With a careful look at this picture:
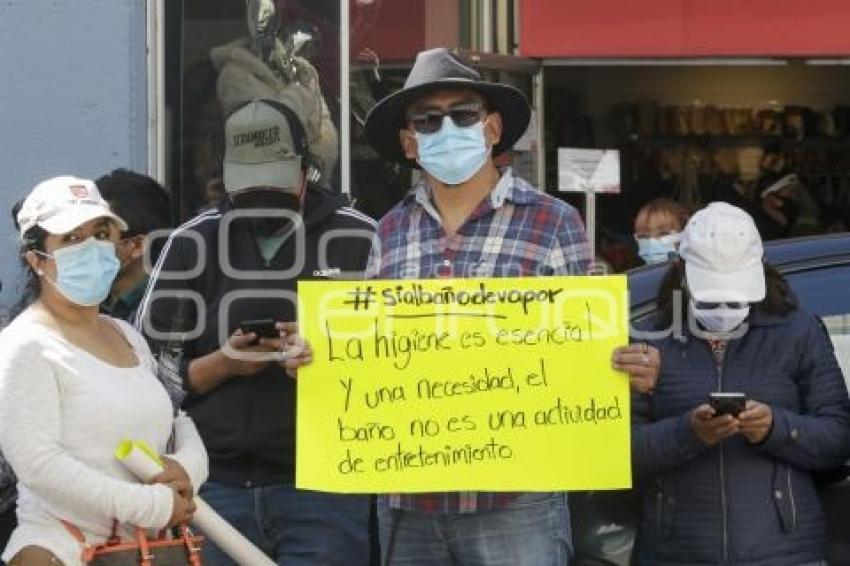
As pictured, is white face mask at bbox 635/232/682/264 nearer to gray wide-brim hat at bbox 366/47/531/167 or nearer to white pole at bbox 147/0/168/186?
white pole at bbox 147/0/168/186

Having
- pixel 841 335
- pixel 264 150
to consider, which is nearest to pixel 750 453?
pixel 841 335

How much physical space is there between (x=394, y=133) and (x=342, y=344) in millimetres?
630

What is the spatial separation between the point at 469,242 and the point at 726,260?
633 millimetres

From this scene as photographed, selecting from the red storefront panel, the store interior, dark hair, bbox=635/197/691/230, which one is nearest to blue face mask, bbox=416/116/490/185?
dark hair, bbox=635/197/691/230

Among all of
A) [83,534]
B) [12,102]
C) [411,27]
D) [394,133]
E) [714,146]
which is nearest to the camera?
[83,534]

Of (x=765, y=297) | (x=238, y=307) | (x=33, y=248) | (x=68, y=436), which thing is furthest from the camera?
(x=238, y=307)

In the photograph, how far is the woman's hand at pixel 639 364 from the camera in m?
4.11

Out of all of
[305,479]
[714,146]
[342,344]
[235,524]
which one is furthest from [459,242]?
[714,146]

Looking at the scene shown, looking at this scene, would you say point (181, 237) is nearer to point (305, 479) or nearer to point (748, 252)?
point (305, 479)

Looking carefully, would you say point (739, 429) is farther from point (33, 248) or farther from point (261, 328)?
point (33, 248)

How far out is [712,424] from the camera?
4.04 m

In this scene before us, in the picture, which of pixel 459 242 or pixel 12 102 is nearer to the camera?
pixel 459 242

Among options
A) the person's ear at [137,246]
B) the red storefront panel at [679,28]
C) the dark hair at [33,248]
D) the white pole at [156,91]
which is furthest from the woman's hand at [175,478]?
the red storefront panel at [679,28]

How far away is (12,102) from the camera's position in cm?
801
